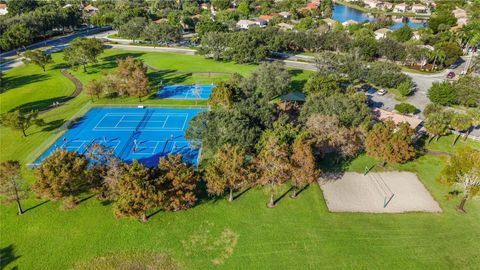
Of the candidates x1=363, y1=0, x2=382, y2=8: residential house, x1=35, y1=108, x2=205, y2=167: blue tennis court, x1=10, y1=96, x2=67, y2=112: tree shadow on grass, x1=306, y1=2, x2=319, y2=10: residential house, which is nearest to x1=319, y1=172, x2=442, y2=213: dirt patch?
x1=35, y1=108, x2=205, y2=167: blue tennis court

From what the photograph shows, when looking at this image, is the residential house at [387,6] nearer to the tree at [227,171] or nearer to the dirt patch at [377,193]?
the dirt patch at [377,193]

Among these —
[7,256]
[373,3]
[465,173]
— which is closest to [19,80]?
[7,256]

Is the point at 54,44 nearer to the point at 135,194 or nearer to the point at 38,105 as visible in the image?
the point at 38,105

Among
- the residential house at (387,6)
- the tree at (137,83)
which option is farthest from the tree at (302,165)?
the residential house at (387,6)

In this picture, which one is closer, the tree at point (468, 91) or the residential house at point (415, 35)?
the tree at point (468, 91)

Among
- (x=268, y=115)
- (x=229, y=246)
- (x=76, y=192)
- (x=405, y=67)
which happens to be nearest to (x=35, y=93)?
(x=76, y=192)

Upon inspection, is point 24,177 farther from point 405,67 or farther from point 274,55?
point 405,67
